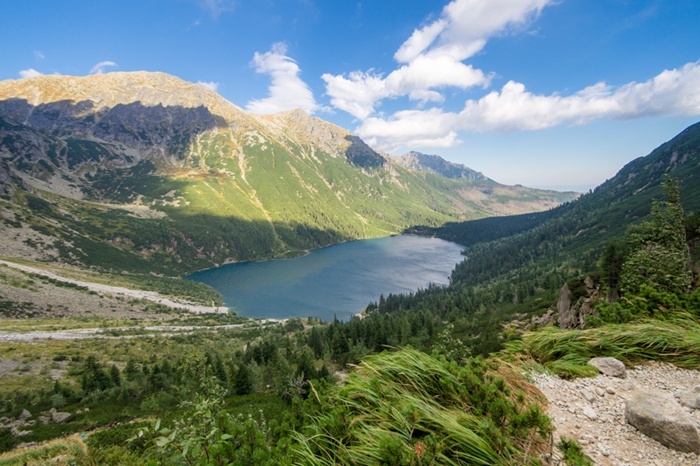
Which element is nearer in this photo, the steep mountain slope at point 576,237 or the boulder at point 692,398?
the boulder at point 692,398

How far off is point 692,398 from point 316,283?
150917 mm

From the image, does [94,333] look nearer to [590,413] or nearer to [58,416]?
[58,416]

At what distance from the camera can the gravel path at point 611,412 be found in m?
3.14

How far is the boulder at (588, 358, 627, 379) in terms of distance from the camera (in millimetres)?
4742

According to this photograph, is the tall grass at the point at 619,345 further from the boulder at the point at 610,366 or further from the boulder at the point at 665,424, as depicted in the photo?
the boulder at the point at 665,424

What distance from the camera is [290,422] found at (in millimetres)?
3984

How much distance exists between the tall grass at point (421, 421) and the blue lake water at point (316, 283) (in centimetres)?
11089

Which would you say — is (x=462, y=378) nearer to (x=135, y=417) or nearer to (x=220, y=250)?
(x=135, y=417)

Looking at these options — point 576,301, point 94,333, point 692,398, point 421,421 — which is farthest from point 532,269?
point 94,333

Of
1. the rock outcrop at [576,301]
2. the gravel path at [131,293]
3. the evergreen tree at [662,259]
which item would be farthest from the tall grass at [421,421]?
the gravel path at [131,293]

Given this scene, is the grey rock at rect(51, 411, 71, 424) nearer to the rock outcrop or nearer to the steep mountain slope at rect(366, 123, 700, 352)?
the steep mountain slope at rect(366, 123, 700, 352)

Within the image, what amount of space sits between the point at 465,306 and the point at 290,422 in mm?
93586

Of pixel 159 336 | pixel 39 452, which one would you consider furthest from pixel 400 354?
pixel 159 336

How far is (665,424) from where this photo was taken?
317 cm
